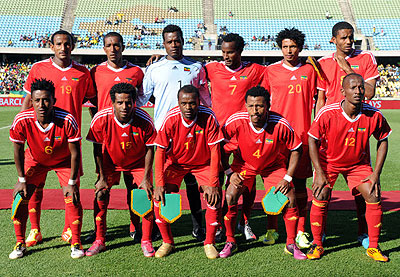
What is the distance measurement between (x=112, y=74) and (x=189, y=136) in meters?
1.33

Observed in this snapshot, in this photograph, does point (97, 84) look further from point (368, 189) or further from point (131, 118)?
point (368, 189)

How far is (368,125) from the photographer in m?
4.42

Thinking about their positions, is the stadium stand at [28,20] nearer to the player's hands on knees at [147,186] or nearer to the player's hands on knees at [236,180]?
the player's hands on knees at [147,186]

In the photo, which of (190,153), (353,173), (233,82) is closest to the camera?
(353,173)

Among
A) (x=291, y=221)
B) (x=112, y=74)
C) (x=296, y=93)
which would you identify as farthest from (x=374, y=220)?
(x=112, y=74)

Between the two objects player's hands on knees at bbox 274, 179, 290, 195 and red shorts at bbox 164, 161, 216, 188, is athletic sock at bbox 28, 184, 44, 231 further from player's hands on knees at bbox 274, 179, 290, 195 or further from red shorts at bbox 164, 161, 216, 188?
player's hands on knees at bbox 274, 179, 290, 195

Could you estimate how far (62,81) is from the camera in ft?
16.5

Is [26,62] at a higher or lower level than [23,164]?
higher

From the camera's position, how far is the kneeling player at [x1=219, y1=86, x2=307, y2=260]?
4.46 m

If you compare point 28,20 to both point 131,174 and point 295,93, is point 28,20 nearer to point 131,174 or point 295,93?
point 131,174

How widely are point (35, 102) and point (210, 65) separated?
7.12ft

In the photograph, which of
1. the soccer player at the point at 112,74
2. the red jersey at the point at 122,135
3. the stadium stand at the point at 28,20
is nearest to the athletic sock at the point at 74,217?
the red jersey at the point at 122,135

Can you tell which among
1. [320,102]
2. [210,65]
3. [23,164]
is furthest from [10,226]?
[320,102]

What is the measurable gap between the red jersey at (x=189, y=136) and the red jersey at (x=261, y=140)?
0.23 m
